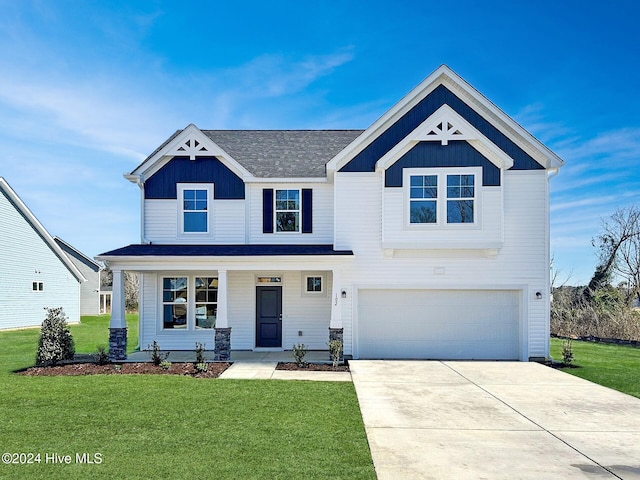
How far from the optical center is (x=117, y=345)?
1207cm

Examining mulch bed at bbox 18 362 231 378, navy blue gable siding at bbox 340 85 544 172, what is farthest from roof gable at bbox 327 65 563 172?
mulch bed at bbox 18 362 231 378

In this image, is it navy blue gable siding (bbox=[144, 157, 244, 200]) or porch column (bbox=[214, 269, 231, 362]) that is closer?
porch column (bbox=[214, 269, 231, 362])

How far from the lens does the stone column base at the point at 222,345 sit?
1205 centimetres

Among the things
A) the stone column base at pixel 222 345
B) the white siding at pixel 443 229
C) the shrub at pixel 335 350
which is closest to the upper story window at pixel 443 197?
the white siding at pixel 443 229

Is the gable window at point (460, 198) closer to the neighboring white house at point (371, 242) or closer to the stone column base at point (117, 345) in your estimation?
the neighboring white house at point (371, 242)

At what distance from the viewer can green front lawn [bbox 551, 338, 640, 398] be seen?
10.2 meters

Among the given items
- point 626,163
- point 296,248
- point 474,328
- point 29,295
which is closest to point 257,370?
point 296,248

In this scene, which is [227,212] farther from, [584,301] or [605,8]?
[584,301]

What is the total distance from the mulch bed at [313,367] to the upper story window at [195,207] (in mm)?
5352

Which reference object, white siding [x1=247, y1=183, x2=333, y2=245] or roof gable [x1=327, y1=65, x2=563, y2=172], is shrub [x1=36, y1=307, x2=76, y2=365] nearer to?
white siding [x1=247, y1=183, x2=333, y2=245]

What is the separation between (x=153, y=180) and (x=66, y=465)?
10661 millimetres

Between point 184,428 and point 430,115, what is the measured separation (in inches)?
428

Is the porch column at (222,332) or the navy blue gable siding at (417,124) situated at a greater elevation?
the navy blue gable siding at (417,124)

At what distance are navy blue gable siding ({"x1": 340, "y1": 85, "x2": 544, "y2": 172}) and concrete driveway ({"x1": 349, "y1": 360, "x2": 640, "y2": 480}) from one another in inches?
244
